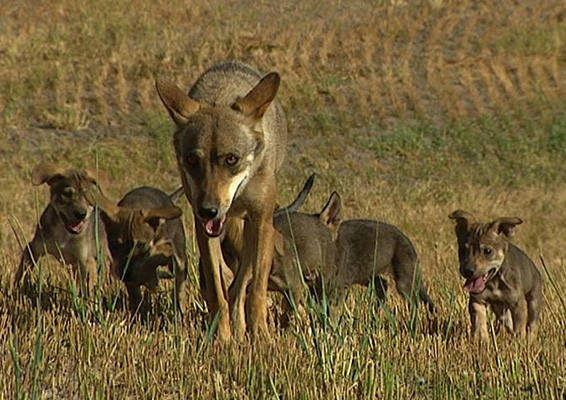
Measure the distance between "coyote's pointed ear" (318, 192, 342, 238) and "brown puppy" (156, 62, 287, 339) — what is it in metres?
1.50

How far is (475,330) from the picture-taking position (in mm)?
7461

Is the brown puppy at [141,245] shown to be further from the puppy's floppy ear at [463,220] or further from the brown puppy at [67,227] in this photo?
the puppy's floppy ear at [463,220]

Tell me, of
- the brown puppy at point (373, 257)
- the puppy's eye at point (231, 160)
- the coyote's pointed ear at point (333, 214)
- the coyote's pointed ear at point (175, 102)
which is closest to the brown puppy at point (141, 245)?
the coyote's pointed ear at point (175, 102)

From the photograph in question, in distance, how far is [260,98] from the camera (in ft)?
23.7

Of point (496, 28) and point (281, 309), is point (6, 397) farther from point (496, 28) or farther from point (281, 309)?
point (496, 28)

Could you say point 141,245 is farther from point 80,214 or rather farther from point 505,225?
point 505,225

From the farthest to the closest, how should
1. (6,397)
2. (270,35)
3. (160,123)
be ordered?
(270,35), (160,123), (6,397)

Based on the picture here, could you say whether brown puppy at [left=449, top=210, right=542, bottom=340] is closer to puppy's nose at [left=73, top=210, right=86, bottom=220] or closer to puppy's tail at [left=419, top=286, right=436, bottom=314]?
puppy's tail at [left=419, top=286, right=436, bottom=314]

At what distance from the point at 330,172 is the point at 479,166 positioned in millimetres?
2494

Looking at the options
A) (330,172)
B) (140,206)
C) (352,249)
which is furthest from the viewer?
(330,172)

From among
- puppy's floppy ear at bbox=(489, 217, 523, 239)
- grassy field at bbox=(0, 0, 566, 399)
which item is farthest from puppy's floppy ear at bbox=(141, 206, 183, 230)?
puppy's floppy ear at bbox=(489, 217, 523, 239)

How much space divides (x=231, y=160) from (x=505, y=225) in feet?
7.08

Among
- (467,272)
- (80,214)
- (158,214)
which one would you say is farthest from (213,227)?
(80,214)

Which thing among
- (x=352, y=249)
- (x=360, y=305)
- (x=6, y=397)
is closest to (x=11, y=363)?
(x=6, y=397)
